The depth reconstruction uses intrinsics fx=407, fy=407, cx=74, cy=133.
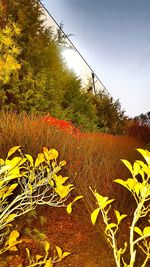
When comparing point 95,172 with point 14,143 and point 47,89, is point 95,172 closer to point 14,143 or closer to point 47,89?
point 14,143

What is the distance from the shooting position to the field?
13.1ft

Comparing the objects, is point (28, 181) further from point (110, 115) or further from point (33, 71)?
point (110, 115)

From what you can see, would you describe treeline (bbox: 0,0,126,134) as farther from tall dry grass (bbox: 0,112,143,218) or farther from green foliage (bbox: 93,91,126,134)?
tall dry grass (bbox: 0,112,143,218)

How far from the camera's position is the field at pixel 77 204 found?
3992mm

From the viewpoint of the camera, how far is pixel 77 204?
4543mm

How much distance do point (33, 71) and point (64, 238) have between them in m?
8.19

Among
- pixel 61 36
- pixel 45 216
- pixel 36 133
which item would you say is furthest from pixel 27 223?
pixel 61 36

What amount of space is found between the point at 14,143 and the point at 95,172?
1.16 m

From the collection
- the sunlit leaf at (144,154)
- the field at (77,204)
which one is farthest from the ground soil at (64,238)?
the sunlit leaf at (144,154)

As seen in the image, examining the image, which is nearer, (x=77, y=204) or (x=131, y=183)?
(x=131, y=183)

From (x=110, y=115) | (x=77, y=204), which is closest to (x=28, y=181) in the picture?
(x=77, y=204)

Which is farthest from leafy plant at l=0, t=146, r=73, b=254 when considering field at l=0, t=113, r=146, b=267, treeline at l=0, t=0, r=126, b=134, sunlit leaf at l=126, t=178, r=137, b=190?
treeline at l=0, t=0, r=126, b=134

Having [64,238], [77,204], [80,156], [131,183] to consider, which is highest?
[131,183]

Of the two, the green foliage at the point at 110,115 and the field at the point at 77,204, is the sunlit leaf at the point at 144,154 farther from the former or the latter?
the green foliage at the point at 110,115
